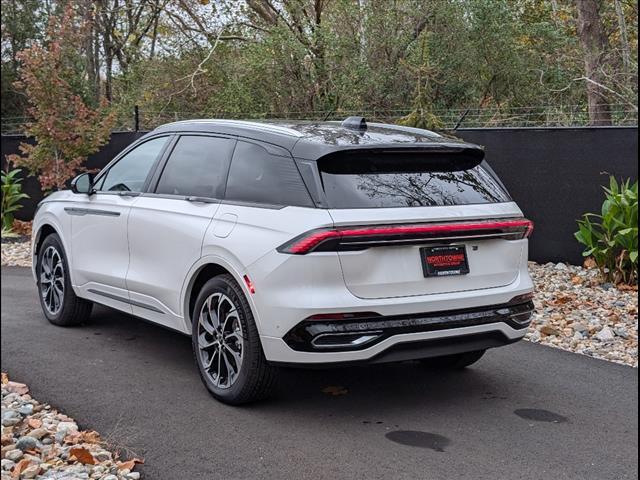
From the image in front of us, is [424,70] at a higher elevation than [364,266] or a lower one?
higher

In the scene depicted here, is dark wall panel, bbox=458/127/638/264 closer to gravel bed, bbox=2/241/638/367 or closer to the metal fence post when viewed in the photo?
gravel bed, bbox=2/241/638/367

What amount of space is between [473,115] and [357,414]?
736 centimetres

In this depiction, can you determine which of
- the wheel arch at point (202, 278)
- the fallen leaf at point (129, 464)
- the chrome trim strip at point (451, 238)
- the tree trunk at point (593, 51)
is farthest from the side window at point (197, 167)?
the tree trunk at point (593, 51)

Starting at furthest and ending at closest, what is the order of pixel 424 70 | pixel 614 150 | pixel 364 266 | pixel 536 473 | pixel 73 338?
1. pixel 424 70
2. pixel 614 150
3. pixel 73 338
4. pixel 364 266
5. pixel 536 473

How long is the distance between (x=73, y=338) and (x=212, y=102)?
6.76m

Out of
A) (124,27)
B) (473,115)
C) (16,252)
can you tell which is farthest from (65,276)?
(124,27)

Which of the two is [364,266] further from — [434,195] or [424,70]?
[424,70]

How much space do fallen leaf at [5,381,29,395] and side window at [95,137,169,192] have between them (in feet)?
5.16

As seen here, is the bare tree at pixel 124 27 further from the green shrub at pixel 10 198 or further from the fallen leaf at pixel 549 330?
the fallen leaf at pixel 549 330

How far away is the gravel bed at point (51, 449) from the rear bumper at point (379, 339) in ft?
3.32

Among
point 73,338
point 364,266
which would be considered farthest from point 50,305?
point 364,266

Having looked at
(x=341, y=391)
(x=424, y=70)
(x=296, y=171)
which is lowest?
(x=341, y=391)

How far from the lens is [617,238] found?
26.8 feet

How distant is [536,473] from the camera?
A: 13.1ft
